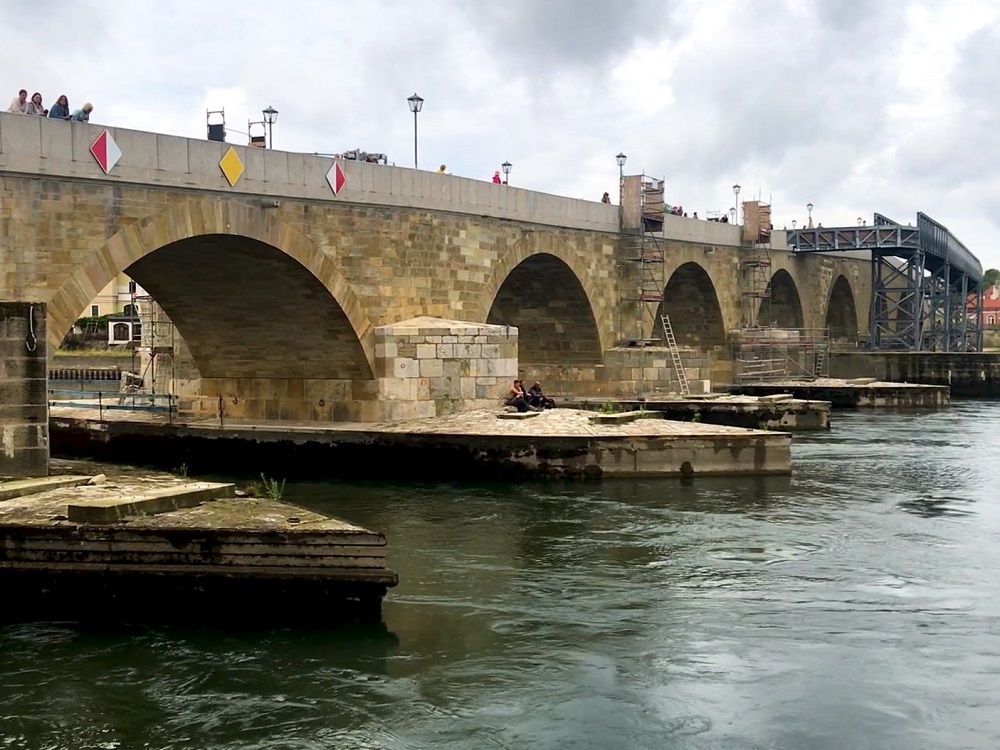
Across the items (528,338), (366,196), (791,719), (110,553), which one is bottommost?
(791,719)

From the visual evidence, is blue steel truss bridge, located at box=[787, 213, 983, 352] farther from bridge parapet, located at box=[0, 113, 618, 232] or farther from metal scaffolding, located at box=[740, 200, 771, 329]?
bridge parapet, located at box=[0, 113, 618, 232]

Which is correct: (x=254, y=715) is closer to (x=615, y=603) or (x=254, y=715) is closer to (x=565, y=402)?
(x=615, y=603)

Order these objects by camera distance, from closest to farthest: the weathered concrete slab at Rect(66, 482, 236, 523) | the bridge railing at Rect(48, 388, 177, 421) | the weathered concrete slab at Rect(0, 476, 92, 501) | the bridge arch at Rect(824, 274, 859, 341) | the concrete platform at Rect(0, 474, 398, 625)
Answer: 1. the concrete platform at Rect(0, 474, 398, 625)
2. the weathered concrete slab at Rect(66, 482, 236, 523)
3. the weathered concrete slab at Rect(0, 476, 92, 501)
4. the bridge railing at Rect(48, 388, 177, 421)
5. the bridge arch at Rect(824, 274, 859, 341)

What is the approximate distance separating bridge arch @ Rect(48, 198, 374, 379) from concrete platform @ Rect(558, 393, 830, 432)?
231 inches

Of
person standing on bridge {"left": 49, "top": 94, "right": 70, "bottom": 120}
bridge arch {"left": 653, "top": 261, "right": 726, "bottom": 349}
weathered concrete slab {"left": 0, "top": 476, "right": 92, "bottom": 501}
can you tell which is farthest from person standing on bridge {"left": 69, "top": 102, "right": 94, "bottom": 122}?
bridge arch {"left": 653, "top": 261, "right": 726, "bottom": 349}

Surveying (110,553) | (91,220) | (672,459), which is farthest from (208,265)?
(110,553)

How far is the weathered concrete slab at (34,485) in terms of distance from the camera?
10.1m

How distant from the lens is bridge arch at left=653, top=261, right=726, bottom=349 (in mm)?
30469

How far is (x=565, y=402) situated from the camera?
2278 cm

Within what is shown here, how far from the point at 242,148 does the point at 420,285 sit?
4.35 metres

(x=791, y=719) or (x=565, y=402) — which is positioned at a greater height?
(x=565, y=402)

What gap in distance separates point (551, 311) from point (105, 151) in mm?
13057

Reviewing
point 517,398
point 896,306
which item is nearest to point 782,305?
point 896,306

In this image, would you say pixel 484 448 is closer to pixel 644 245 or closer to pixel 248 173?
pixel 248 173
